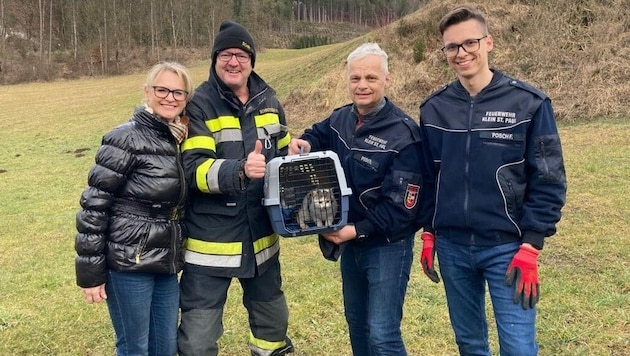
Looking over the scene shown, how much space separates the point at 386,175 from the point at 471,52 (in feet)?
2.46

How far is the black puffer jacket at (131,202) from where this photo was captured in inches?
102

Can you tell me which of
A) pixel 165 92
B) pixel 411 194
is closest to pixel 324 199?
pixel 411 194

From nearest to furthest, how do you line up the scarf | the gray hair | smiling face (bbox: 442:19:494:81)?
smiling face (bbox: 442:19:494:81) < the scarf < the gray hair

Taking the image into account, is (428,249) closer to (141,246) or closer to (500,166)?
(500,166)

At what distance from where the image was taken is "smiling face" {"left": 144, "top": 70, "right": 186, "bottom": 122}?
274 centimetres

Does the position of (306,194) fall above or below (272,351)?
above

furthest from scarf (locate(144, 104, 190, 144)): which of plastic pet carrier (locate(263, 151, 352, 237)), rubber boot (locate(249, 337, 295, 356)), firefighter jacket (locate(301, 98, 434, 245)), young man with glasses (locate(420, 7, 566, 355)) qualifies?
rubber boot (locate(249, 337, 295, 356))

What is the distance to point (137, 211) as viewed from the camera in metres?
2.68

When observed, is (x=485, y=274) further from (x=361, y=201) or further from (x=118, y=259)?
(x=118, y=259)

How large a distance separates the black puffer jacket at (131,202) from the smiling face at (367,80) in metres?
1.01

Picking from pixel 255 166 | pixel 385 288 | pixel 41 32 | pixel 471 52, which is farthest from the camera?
pixel 41 32

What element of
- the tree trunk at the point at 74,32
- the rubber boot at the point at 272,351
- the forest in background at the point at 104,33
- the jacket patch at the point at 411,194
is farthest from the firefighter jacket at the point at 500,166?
the tree trunk at the point at 74,32

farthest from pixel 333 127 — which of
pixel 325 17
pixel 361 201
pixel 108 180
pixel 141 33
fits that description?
pixel 325 17

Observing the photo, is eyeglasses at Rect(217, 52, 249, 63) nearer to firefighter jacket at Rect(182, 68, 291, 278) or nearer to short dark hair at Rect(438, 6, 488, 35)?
firefighter jacket at Rect(182, 68, 291, 278)
